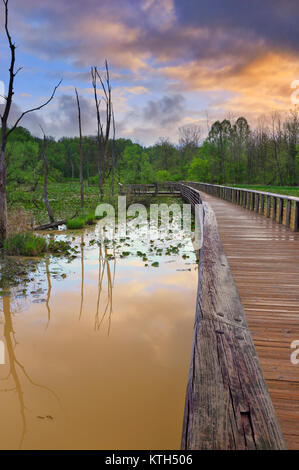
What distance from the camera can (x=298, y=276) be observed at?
4.50 meters

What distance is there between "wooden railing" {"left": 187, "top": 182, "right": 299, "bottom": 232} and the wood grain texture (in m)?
6.48

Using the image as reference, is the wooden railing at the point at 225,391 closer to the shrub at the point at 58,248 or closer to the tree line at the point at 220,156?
the shrub at the point at 58,248

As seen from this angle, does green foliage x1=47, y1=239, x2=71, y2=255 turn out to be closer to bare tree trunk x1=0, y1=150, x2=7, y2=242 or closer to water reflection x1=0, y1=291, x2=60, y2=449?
bare tree trunk x1=0, y1=150, x2=7, y2=242

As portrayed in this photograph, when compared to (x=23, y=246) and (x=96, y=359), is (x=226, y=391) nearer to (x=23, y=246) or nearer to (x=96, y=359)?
(x=96, y=359)

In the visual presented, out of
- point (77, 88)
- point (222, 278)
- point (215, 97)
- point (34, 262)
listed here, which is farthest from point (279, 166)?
point (222, 278)

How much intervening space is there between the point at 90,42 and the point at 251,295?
18251 millimetres

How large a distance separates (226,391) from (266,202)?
15.7 metres

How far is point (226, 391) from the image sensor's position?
1.48 m

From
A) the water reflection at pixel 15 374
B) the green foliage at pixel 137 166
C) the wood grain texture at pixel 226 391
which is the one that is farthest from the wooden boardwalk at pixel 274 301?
the green foliage at pixel 137 166

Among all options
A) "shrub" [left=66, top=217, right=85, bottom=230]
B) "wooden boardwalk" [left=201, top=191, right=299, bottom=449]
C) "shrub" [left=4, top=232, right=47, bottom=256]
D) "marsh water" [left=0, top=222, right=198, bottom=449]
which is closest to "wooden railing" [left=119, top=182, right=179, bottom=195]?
"shrub" [left=66, top=217, right=85, bottom=230]

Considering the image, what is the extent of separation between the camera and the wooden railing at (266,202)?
8.48 metres

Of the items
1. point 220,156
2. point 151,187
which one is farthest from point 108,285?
point 220,156
